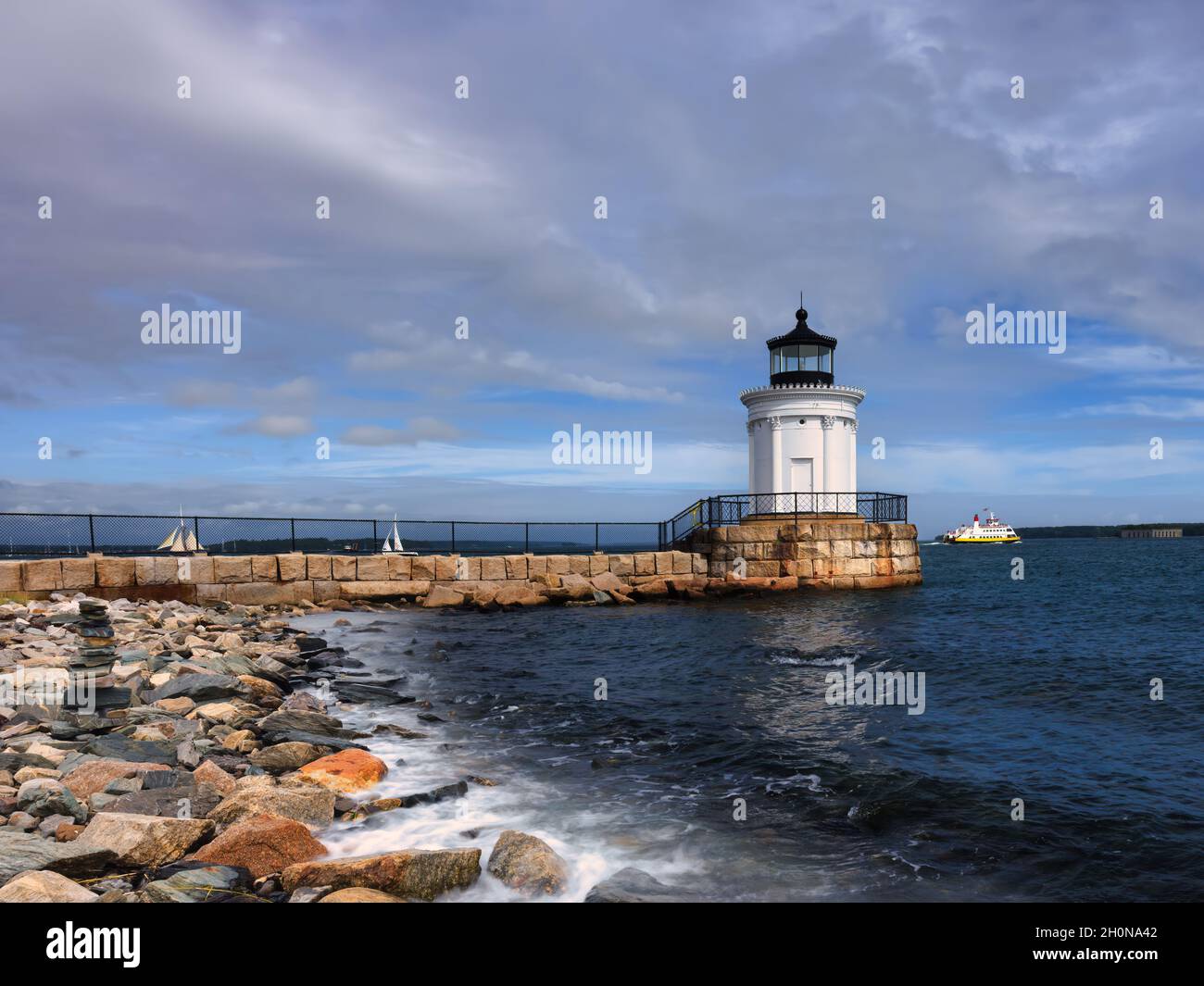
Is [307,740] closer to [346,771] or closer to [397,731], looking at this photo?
[346,771]

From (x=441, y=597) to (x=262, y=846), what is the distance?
18261mm

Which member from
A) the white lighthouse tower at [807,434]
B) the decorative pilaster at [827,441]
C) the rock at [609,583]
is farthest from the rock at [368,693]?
the decorative pilaster at [827,441]

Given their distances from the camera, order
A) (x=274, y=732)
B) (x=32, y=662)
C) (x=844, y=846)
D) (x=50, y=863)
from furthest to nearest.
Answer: (x=32, y=662) → (x=274, y=732) → (x=844, y=846) → (x=50, y=863)

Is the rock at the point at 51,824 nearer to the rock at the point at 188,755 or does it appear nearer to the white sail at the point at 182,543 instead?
the rock at the point at 188,755

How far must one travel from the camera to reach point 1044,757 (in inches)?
327

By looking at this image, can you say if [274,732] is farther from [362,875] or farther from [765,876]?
[765,876]

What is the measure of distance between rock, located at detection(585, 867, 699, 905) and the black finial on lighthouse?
25.2 m

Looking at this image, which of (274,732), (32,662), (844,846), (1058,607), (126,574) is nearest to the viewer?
(844,846)

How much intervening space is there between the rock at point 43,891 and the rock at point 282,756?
109 inches

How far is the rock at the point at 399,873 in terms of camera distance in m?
4.26

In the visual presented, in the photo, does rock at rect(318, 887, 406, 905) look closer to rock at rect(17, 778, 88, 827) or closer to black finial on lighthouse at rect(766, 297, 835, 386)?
rock at rect(17, 778, 88, 827)

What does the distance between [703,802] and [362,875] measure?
3512mm

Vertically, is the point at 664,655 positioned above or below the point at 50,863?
below

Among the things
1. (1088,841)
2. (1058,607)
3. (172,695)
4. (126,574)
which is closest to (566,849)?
(1088,841)
